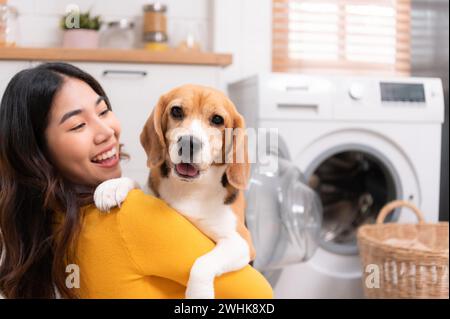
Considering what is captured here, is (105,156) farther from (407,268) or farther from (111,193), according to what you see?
(407,268)

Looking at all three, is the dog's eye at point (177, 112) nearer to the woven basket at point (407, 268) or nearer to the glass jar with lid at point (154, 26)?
the glass jar with lid at point (154, 26)

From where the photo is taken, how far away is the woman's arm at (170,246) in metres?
0.33

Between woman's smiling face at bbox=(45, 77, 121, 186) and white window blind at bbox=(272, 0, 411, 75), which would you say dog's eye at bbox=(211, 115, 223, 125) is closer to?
woman's smiling face at bbox=(45, 77, 121, 186)

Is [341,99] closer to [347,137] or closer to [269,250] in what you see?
[347,137]

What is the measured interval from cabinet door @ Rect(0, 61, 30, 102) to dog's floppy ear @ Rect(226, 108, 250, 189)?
0.53 feet

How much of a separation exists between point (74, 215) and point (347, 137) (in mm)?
922

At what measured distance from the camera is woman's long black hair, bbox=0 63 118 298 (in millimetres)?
333

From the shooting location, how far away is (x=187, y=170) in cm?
30

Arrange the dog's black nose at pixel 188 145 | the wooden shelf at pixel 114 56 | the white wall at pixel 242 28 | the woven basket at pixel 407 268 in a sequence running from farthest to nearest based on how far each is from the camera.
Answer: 1. the woven basket at pixel 407 268
2. the white wall at pixel 242 28
3. the wooden shelf at pixel 114 56
4. the dog's black nose at pixel 188 145

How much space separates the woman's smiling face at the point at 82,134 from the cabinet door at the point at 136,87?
23 millimetres

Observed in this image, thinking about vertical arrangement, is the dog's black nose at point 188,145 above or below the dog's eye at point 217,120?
below

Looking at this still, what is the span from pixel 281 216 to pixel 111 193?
34cm

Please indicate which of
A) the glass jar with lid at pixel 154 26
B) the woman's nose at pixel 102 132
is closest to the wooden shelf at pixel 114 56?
the woman's nose at pixel 102 132

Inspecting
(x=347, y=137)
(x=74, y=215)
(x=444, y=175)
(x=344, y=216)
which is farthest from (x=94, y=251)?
(x=444, y=175)
